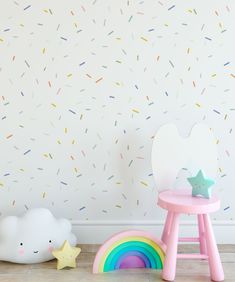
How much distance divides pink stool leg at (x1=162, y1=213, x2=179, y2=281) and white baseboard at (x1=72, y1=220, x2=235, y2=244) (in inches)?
15.6

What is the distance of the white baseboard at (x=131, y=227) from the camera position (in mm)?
2322

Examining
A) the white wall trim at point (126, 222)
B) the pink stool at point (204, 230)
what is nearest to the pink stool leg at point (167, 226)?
the pink stool at point (204, 230)

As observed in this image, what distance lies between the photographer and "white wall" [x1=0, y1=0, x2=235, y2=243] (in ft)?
7.26

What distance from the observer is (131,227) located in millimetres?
2326

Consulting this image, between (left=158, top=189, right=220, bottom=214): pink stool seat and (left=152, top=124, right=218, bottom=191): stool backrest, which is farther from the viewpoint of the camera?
(left=152, top=124, right=218, bottom=191): stool backrest

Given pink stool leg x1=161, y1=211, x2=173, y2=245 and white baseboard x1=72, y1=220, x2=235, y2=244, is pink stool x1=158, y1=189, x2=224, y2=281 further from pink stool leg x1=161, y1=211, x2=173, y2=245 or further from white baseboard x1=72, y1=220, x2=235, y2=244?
white baseboard x1=72, y1=220, x2=235, y2=244

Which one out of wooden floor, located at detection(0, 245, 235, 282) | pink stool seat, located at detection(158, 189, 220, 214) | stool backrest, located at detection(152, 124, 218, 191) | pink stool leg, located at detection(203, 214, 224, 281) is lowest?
wooden floor, located at detection(0, 245, 235, 282)

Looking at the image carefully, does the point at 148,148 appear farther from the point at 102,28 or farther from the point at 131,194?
the point at 102,28

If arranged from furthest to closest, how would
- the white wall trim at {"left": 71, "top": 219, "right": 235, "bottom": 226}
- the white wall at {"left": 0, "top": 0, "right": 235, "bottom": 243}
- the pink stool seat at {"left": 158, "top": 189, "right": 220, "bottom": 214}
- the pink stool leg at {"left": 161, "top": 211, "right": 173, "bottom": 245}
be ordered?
1. the white wall trim at {"left": 71, "top": 219, "right": 235, "bottom": 226}
2. the white wall at {"left": 0, "top": 0, "right": 235, "bottom": 243}
3. the pink stool leg at {"left": 161, "top": 211, "right": 173, "bottom": 245}
4. the pink stool seat at {"left": 158, "top": 189, "right": 220, "bottom": 214}

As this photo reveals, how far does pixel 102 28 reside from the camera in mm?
2217

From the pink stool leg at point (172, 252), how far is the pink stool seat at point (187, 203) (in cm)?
5

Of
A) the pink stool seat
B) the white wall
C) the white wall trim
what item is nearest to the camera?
the pink stool seat

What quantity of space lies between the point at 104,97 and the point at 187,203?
688 millimetres

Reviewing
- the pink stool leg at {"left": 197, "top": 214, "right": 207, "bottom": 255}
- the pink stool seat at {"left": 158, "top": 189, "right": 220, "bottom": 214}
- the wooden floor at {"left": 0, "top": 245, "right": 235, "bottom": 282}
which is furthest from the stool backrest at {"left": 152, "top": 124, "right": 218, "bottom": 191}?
the wooden floor at {"left": 0, "top": 245, "right": 235, "bottom": 282}
